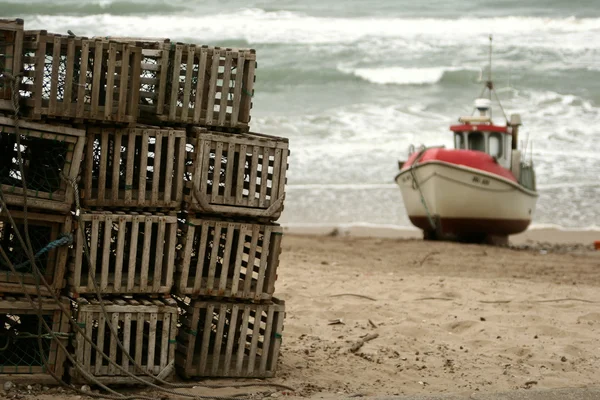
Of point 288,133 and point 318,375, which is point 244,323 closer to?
point 318,375

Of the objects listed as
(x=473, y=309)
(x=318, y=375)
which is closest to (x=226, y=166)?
(x=318, y=375)

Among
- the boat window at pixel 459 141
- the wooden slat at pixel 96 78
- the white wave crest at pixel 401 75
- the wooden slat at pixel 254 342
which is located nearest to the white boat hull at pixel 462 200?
the boat window at pixel 459 141

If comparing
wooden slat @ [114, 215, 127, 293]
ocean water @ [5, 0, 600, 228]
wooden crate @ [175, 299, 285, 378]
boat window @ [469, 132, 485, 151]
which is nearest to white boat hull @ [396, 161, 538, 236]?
boat window @ [469, 132, 485, 151]

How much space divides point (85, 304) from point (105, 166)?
86 cm

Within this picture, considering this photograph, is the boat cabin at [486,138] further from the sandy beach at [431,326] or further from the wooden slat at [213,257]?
the wooden slat at [213,257]

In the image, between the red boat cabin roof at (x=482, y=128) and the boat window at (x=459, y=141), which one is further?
the boat window at (x=459, y=141)

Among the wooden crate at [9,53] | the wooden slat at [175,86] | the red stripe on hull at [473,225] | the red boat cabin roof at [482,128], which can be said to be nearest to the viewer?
the wooden crate at [9,53]

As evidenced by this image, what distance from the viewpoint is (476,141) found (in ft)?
55.0

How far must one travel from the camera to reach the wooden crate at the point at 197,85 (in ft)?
20.2

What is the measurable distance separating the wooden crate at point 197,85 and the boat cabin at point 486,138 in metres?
10.8

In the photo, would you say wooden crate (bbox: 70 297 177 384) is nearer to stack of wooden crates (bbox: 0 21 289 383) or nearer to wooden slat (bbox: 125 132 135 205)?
stack of wooden crates (bbox: 0 21 289 383)

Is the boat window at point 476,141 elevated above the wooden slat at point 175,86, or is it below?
below

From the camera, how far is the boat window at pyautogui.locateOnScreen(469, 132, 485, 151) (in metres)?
16.7

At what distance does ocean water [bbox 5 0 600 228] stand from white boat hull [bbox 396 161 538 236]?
143 cm
